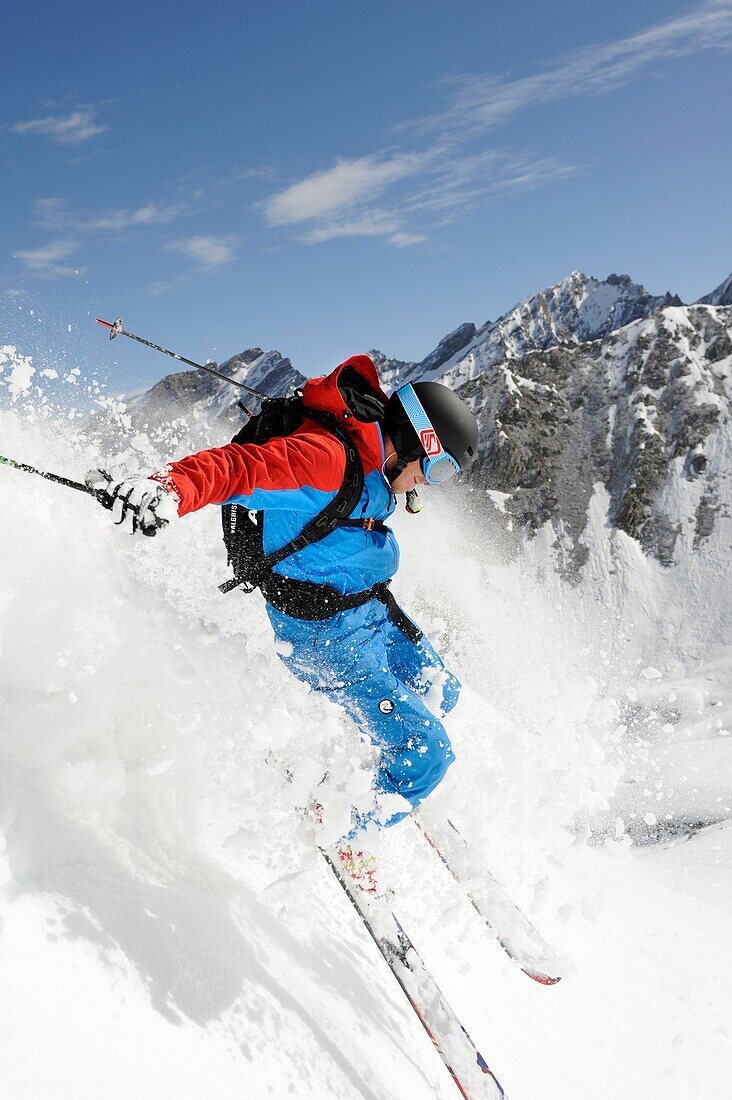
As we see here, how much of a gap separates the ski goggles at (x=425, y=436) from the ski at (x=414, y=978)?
114 inches

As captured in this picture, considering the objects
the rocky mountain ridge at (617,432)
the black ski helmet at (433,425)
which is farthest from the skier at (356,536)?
the rocky mountain ridge at (617,432)

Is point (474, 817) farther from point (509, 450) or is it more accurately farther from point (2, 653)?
point (509, 450)

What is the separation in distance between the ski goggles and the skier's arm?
700 mm

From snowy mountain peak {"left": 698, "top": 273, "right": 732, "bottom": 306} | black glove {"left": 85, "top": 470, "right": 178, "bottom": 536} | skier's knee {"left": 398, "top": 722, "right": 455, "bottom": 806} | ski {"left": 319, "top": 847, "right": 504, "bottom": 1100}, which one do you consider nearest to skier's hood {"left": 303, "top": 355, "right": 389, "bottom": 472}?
black glove {"left": 85, "top": 470, "right": 178, "bottom": 536}

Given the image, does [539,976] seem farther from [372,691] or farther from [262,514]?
[262,514]

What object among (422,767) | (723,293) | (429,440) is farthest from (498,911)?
(723,293)

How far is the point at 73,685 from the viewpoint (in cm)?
438

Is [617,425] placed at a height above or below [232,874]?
below

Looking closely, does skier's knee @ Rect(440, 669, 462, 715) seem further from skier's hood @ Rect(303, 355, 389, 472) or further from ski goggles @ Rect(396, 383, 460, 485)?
skier's hood @ Rect(303, 355, 389, 472)

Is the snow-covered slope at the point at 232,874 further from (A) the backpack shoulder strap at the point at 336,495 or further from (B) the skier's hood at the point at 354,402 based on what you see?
(B) the skier's hood at the point at 354,402

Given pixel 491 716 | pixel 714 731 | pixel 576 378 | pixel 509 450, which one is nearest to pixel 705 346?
pixel 576 378

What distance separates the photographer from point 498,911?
5.32 metres

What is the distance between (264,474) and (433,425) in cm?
142

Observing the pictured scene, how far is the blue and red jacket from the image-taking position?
10.8 ft
